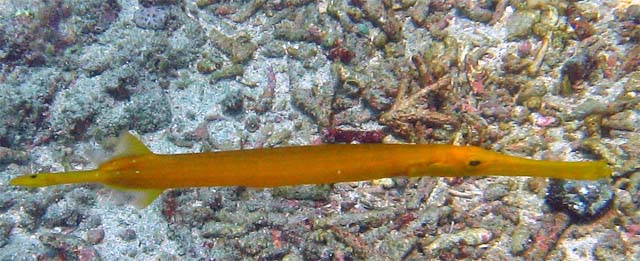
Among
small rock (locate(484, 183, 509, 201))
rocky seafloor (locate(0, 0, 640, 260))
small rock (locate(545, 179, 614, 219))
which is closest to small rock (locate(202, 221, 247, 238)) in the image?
rocky seafloor (locate(0, 0, 640, 260))

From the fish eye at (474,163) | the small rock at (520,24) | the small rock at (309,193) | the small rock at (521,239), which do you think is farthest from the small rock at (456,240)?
the small rock at (520,24)

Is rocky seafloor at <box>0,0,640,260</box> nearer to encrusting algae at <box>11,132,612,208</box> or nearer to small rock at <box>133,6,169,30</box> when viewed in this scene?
small rock at <box>133,6,169,30</box>

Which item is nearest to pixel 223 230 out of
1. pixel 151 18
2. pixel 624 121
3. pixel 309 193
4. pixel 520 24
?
pixel 309 193

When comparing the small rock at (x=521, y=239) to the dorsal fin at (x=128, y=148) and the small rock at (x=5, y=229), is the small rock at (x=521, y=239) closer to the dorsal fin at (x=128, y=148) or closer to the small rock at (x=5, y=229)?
the dorsal fin at (x=128, y=148)

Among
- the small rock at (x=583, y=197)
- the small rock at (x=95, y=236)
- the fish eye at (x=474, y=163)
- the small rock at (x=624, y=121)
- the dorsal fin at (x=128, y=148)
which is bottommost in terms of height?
the small rock at (x=95, y=236)

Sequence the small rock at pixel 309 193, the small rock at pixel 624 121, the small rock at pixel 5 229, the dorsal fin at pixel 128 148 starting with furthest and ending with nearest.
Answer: the small rock at pixel 624 121, the small rock at pixel 309 193, the small rock at pixel 5 229, the dorsal fin at pixel 128 148

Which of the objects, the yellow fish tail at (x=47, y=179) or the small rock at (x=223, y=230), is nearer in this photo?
the yellow fish tail at (x=47, y=179)

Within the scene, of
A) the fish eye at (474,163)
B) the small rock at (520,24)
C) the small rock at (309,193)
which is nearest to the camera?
the fish eye at (474,163)

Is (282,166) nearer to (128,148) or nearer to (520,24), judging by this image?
(128,148)

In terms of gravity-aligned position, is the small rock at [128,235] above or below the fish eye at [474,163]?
below
